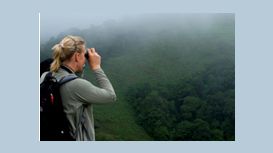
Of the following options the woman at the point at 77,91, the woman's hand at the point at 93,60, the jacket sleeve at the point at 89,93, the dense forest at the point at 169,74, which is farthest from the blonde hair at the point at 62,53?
the dense forest at the point at 169,74

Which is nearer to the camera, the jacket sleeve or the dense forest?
the jacket sleeve

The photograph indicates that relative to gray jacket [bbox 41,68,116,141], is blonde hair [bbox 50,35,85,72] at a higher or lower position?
higher

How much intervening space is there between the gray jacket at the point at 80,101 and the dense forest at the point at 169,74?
1.99 metres

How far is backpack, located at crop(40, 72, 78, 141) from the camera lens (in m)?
4.21

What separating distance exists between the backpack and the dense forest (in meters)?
2.03

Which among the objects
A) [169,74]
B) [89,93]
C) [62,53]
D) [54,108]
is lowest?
[54,108]

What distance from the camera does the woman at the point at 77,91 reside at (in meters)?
4.24

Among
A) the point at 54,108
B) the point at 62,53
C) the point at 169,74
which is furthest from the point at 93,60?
the point at 169,74

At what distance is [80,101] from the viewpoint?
4.26m

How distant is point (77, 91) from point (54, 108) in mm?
226

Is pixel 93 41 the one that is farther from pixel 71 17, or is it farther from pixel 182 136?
pixel 182 136

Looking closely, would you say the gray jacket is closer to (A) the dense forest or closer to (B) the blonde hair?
(B) the blonde hair

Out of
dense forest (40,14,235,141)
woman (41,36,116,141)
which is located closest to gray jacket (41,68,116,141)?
woman (41,36,116,141)

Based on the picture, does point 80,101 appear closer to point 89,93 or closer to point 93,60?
point 89,93
